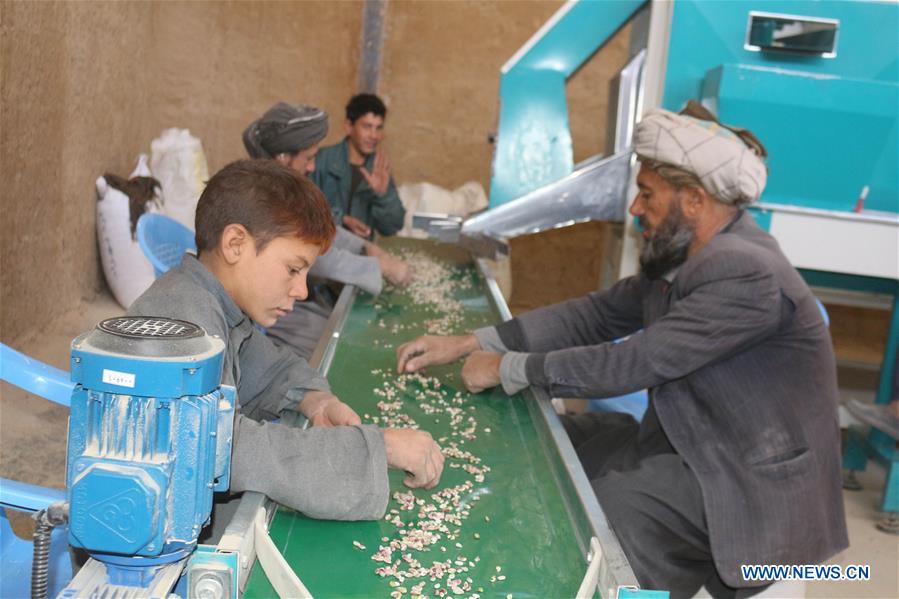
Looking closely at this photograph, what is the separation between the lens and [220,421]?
1316 mm

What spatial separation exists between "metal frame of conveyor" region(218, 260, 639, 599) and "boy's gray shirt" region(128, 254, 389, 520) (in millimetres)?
58

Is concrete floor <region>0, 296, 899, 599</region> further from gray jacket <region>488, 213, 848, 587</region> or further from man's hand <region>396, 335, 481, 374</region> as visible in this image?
man's hand <region>396, 335, 481, 374</region>

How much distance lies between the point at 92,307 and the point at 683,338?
4.34 meters

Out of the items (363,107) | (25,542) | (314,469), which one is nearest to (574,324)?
(314,469)

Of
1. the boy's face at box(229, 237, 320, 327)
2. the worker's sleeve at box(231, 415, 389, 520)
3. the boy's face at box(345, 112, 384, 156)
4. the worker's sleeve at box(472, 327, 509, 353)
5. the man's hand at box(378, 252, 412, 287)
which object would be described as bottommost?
the man's hand at box(378, 252, 412, 287)

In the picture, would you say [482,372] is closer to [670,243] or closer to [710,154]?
[670,243]

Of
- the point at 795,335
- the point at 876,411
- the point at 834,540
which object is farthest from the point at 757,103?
the point at 834,540

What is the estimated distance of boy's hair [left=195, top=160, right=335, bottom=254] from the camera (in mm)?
1868

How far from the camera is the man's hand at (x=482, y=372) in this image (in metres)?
2.47

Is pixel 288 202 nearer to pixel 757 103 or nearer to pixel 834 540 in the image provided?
pixel 834 540

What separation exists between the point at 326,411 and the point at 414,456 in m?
0.34

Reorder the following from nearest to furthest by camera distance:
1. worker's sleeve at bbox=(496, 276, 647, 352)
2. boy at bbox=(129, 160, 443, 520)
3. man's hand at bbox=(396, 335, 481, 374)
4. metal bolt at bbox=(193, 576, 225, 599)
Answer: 1. metal bolt at bbox=(193, 576, 225, 599)
2. boy at bbox=(129, 160, 443, 520)
3. man's hand at bbox=(396, 335, 481, 374)
4. worker's sleeve at bbox=(496, 276, 647, 352)

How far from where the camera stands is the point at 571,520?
1764 mm

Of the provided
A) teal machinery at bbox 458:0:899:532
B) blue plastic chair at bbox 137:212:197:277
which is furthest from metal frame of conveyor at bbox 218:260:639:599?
teal machinery at bbox 458:0:899:532
